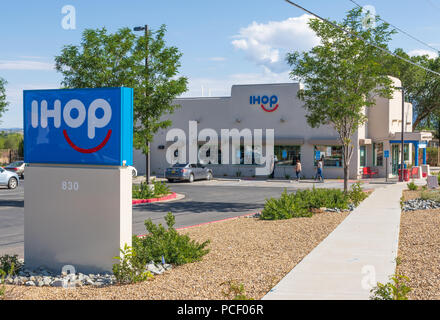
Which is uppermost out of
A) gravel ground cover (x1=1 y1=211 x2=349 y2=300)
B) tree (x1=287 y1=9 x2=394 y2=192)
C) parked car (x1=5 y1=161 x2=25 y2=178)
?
tree (x1=287 y1=9 x2=394 y2=192)

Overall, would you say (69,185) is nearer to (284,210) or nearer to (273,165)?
(284,210)

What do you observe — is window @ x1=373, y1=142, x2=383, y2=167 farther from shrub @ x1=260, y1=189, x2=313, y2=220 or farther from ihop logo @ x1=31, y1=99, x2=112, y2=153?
ihop logo @ x1=31, y1=99, x2=112, y2=153

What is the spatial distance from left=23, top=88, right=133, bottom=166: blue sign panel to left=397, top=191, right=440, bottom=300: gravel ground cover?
16.0 feet

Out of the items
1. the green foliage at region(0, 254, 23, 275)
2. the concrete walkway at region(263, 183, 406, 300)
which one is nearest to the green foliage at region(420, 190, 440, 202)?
the concrete walkway at region(263, 183, 406, 300)

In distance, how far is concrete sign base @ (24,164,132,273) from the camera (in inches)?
331

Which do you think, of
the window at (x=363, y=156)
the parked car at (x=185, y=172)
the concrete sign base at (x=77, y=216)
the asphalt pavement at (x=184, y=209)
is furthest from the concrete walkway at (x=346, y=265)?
the window at (x=363, y=156)

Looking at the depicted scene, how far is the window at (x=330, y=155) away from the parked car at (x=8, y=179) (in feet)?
68.1

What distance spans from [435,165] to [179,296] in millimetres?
56151

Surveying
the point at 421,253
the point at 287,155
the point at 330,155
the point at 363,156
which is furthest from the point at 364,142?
the point at 421,253

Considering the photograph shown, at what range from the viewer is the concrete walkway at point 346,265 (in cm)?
698

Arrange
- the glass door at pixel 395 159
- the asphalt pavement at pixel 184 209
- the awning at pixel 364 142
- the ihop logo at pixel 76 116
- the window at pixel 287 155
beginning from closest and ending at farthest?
the ihop logo at pixel 76 116, the asphalt pavement at pixel 184 209, the awning at pixel 364 142, the window at pixel 287 155, the glass door at pixel 395 159

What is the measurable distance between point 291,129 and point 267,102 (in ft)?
9.02

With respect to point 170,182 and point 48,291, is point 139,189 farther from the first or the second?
point 48,291

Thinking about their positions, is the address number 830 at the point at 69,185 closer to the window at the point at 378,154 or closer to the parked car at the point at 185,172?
the parked car at the point at 185,172
